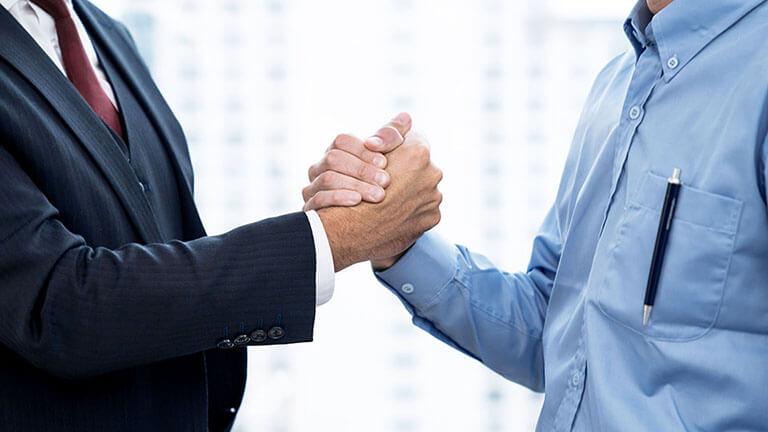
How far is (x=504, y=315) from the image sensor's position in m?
1.35

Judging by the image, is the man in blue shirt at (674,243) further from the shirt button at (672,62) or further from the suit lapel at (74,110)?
the suit lapel at (74,110)

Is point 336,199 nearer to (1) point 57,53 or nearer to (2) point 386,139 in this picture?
(2) point 386,139

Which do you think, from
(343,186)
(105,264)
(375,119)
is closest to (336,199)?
(343,186)

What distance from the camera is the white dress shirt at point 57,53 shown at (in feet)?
3.75

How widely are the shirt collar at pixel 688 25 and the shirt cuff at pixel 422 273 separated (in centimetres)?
51

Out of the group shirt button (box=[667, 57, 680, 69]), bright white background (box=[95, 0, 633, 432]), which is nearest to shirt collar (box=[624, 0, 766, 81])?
shirt button (box=[667, 57, 680, 69])

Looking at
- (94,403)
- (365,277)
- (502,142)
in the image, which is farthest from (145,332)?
(502,142)

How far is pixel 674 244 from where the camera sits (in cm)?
98

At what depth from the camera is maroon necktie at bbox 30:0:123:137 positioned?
1.23m

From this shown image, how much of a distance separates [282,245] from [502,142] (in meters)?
1.93

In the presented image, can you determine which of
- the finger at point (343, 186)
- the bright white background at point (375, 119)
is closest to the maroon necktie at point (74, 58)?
the finger at point (343, 186)

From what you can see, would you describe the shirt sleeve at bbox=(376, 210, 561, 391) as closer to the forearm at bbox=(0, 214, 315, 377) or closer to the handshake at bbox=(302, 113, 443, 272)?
the handshake at bbox=(302, 113, 443, 272)

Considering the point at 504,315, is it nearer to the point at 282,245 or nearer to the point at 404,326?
the point at 282,245

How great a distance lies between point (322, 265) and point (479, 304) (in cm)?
36
